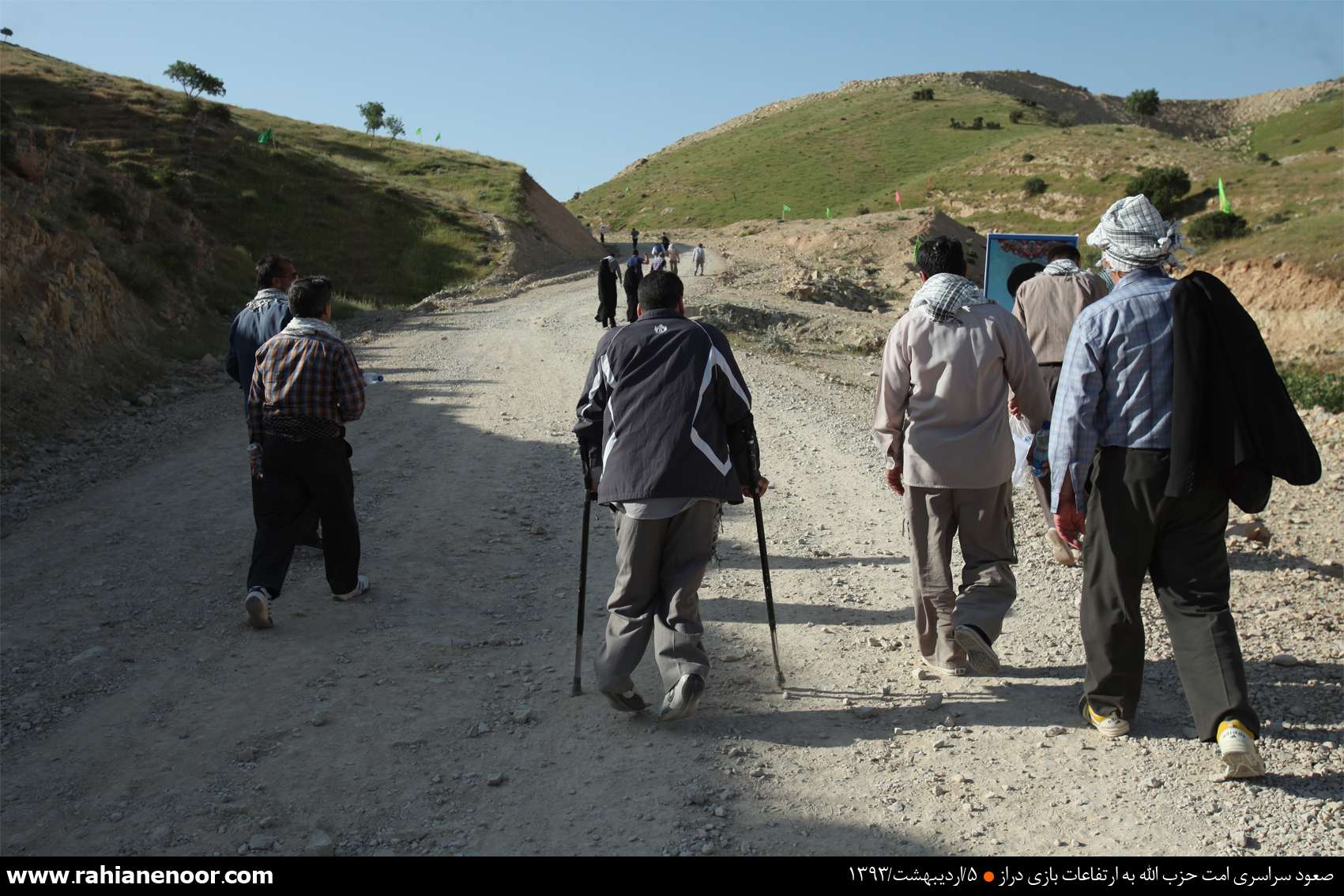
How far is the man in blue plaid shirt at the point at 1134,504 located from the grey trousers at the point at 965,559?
487mm

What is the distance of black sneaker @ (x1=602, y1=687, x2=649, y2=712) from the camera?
4461mm

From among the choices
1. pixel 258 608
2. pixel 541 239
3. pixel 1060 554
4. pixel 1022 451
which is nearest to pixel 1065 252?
pixel 1022 451

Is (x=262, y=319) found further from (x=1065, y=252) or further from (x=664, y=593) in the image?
(x=1065, y=252)

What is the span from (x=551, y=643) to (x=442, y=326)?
677 inches

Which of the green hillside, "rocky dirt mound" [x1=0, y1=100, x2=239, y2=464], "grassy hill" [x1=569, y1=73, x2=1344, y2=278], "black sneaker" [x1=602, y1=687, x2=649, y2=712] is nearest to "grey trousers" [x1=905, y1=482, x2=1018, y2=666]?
"black sneaker" [x1=602, y1=687, x2=649, y2=712]

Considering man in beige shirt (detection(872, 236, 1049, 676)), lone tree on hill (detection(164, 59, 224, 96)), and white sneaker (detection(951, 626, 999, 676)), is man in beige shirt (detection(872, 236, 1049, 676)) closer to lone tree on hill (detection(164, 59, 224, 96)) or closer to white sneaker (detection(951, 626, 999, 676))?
white sneaker (detection(951, 626, 999, 676))

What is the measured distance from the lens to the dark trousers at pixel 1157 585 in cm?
393

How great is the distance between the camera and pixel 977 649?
468 cm

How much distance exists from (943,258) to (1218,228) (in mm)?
35441

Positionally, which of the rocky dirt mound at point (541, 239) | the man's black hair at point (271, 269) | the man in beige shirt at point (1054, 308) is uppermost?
the rocky dirt mound at point (541, 239)

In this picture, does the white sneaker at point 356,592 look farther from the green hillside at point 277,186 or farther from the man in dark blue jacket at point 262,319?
the green hillside at point 277,186
